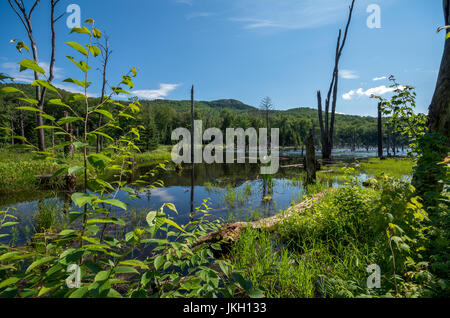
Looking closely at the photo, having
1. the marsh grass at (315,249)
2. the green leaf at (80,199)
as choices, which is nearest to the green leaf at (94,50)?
the green leaf at (80,199)

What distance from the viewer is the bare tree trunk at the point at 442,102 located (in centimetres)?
288

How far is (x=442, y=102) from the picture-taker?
9.61 ft

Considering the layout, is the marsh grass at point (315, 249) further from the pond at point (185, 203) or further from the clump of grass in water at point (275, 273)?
the pond at point (185, 203)

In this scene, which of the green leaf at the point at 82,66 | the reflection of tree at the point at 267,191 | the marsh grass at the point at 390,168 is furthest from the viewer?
the marsh grass at the point at 390,168

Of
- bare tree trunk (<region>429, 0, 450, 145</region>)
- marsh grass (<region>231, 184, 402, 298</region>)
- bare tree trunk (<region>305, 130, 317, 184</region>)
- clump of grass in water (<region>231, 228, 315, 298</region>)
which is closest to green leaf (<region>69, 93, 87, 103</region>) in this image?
clump of grass in water (<region>231, 228, 315, 298</region>)

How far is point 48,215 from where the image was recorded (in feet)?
17.3

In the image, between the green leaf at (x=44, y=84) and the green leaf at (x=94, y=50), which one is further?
the green leaf at (x=94, y=50)

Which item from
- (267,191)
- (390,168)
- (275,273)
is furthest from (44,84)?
(390,168)

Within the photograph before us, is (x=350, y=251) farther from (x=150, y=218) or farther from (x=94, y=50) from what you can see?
(x=94, y=50)

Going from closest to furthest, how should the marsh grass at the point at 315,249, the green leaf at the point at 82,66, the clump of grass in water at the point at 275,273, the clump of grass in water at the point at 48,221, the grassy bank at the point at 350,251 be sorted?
the green leaf at the point at 82,66
the grassy bank at the point at 350,251
the clump of grass in water at the point at 275,273
the marsh grass at the point at 315,249
the clump of grass in water at the point at 48,221

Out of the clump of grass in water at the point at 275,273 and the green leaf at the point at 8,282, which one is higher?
the green leaf at the point at 8,282

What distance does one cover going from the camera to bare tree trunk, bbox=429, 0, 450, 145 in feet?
9.45
